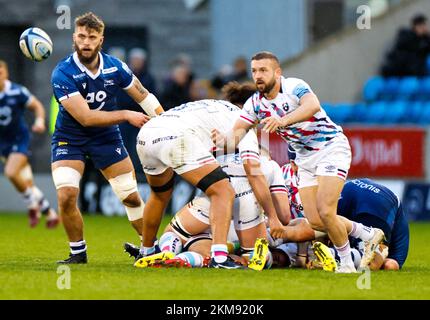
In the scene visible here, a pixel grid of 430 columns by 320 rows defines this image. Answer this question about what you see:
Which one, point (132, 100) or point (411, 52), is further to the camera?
point (411, 52)

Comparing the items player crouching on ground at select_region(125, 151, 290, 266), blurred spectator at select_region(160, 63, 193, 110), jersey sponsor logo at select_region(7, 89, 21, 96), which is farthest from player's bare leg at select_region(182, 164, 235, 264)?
blurred spectator at select_region(160, 63, 193, 110)

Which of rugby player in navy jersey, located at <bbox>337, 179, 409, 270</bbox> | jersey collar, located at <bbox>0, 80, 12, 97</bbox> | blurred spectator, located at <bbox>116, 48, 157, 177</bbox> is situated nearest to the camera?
rugby player in navy jersey, located at <bbox>337, 179, 409, 270</bbox>

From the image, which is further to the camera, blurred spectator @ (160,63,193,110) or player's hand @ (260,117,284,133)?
blurred spectator @ (160,63,193,110)

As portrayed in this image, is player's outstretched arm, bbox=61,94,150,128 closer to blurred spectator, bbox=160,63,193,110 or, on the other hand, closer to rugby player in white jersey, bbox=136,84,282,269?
rugby player in white jersey, bbox=136,84,282,269

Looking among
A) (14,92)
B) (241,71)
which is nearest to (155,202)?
(14,92)

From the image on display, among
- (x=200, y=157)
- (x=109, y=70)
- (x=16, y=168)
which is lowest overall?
(x=16, y=168)

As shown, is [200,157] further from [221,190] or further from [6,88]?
[6,88]

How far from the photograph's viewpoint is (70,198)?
10.3 meters

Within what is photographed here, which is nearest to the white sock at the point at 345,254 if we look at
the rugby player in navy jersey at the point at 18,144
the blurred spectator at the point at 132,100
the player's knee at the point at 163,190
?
the player's knee at the point at 163,190

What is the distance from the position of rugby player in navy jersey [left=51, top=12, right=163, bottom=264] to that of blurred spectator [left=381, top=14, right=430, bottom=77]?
381 inches

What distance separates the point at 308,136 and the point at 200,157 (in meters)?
0.98

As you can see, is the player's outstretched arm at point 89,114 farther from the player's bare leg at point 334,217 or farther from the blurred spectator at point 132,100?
the blurred spectator at point 132,100

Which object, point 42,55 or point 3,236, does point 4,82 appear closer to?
point 3,236

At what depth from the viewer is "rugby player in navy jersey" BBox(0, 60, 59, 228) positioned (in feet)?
54.2
